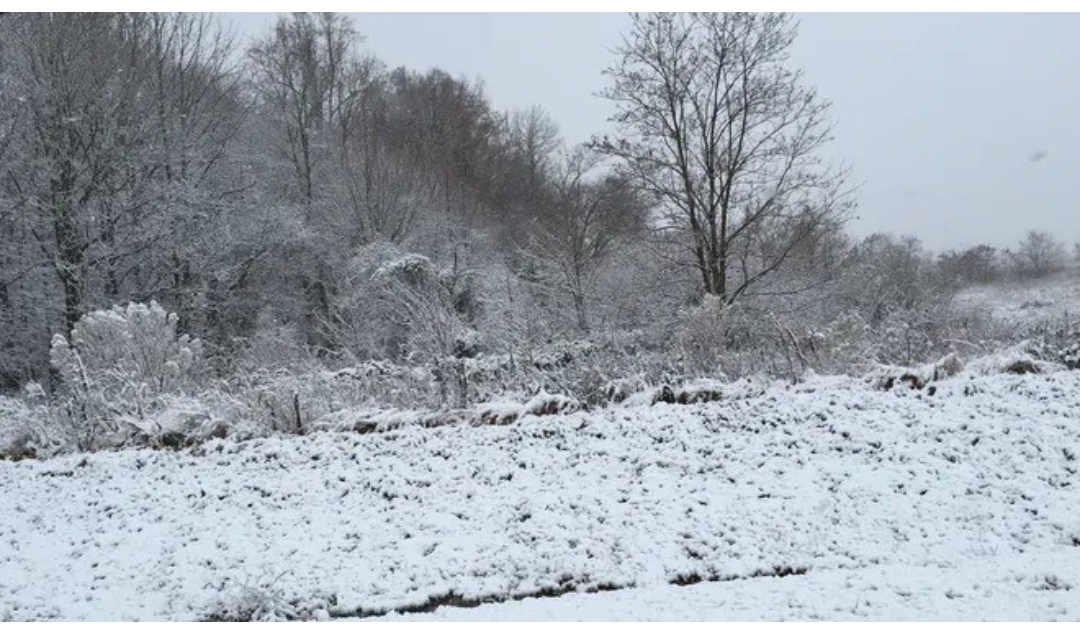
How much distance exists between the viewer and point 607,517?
18.0 feet

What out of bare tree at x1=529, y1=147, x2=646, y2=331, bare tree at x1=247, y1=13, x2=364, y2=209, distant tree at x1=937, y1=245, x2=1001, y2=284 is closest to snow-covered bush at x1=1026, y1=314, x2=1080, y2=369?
bare tree at x1=529, y1=147, x2=646, y2=331

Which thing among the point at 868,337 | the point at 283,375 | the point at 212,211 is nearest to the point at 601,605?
the point at 283,375

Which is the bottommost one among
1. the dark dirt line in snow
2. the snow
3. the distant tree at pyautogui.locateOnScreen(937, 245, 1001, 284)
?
the dark dirt line in snow

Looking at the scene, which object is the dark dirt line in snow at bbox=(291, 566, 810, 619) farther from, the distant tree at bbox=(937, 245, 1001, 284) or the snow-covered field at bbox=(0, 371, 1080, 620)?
the distant tree at bbox=(937, 245, 1001, 284)

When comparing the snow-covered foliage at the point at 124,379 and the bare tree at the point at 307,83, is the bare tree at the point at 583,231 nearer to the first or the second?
the bare tree at the point at 307,83

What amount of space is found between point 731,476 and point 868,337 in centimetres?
451

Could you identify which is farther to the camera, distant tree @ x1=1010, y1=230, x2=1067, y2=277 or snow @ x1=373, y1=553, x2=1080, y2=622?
distant tree @ x1=1010, y1=230, x2=1067, y2=277

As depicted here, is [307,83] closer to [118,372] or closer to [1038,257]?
[118,372]

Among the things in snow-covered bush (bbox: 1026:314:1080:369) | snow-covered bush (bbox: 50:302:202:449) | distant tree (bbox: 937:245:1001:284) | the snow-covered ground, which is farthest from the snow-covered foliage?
distant tree (bbox: 937:245:1001:284)

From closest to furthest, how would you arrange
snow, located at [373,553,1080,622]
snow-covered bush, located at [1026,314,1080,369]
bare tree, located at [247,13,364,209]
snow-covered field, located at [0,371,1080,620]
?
snow, located at [373,553,1080,622] < snow-covered field, located at [0,371,1080,620] < snow-covered bush, located at [1026,314,1080,369] < bare tree, located at [247,13,364,209]

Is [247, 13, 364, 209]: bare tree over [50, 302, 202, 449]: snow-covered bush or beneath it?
over

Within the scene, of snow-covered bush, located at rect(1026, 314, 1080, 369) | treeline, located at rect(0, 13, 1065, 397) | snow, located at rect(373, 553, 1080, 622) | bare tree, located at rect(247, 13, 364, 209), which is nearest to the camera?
snow, located at rect(373, 553, 1080, 622)

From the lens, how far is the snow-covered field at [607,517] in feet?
A: 14.8

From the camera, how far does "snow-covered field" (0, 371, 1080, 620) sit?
14.8 ft
